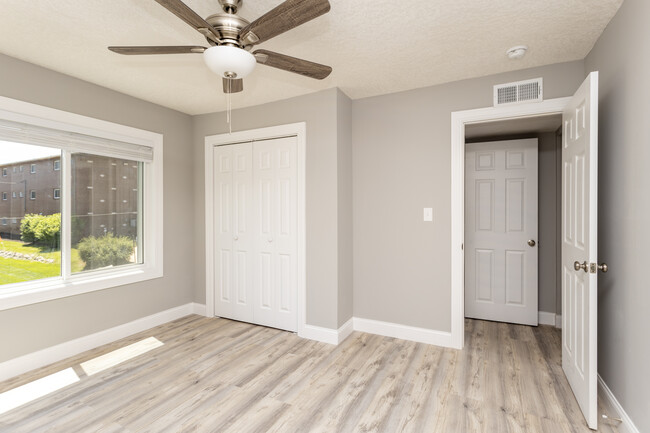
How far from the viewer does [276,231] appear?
3.46m

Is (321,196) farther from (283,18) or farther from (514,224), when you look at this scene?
(514,224)

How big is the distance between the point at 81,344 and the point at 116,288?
0.53 meters

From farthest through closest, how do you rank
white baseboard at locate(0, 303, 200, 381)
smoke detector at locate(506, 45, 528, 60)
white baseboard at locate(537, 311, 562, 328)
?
white baseboard at locate(537, 311, 562, 328)
white baseboard at locate(0, 303, 200, 381)
smoke detector at locate(506, 45, 528, 60)

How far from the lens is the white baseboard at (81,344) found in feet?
8.10

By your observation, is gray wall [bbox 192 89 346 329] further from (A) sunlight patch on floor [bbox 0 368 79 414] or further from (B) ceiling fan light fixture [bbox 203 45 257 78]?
(A) sunlight patch on floor [bbox 0 368 79 414]

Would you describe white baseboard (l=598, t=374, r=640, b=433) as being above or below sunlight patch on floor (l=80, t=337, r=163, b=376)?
above

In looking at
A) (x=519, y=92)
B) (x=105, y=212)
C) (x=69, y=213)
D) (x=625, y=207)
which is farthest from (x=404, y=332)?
(x=69, y=213)

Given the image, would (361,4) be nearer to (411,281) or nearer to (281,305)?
(411,281)

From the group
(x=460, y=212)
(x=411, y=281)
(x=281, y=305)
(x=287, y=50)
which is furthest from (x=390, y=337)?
(x=287, y=50)

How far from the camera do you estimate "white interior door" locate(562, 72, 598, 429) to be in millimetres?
1822

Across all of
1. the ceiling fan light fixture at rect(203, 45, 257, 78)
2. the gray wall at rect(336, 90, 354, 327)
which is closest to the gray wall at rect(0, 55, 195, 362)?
the gray wall at rect(336, 90, 354, 327)

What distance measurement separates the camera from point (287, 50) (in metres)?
2.34

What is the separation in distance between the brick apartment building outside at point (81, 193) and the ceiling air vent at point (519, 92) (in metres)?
3.58

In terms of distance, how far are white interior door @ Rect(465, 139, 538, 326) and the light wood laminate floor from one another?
1.70 ft
